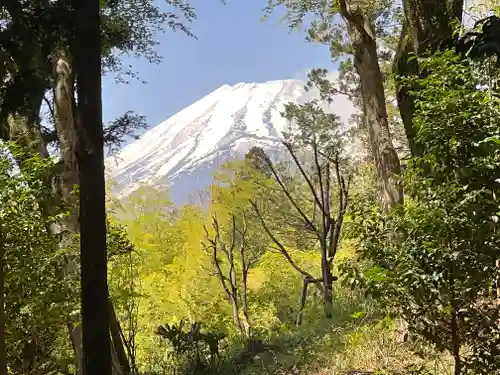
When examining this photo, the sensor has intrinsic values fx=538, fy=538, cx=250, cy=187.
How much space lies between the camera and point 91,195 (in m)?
3.31

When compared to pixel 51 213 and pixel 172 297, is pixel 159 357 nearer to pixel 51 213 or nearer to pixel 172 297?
pixel 172 297

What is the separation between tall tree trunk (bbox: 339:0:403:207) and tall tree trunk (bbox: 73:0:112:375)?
3548 mm

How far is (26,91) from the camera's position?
14.6 feet

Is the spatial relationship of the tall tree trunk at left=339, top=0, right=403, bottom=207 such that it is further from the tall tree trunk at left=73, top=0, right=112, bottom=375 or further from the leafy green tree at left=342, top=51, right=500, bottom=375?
the tall tree trunk at left=73, top=0, right=112, bottom=375

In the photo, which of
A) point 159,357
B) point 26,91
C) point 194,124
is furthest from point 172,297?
point 194,124

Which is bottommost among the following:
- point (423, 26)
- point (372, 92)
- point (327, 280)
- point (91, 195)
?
point (327, 280)

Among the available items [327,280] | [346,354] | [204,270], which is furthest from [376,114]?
[204,270]

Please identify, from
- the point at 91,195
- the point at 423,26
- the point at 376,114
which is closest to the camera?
the point at 91,195

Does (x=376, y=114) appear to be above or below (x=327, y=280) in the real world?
above

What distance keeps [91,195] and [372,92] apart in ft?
12.7

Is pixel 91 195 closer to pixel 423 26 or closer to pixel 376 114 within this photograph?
pixel 423 26

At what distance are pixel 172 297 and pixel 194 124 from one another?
530 ft

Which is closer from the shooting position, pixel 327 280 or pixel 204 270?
pixel 327 280

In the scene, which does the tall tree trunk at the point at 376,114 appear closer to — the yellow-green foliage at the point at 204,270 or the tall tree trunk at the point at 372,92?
the tall tree trunk at the point at 372,92
